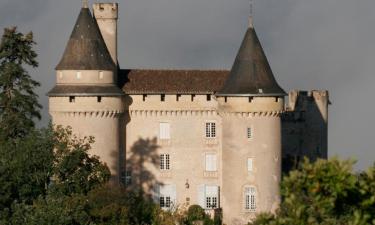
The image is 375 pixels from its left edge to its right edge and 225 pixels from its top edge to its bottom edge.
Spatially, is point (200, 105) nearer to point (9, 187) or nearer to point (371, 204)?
point (9, 187)

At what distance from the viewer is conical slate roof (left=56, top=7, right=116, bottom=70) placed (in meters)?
73.6

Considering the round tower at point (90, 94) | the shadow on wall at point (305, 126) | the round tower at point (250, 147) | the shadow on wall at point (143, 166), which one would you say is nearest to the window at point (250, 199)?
the round tower at point (250, 147)

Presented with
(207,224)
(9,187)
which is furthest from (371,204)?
(207,224)

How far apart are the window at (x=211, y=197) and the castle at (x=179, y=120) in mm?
49

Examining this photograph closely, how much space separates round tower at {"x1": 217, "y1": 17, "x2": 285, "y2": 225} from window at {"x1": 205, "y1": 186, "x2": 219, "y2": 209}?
4.93 feet

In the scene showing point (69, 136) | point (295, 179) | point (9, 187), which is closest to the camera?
point (295, 179)

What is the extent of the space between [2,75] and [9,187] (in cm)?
1022

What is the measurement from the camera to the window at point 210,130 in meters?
76.1

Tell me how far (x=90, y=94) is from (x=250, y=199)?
354 inches

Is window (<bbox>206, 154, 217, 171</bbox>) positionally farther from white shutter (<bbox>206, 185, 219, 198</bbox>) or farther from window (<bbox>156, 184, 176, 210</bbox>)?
window (<bbox>156, 184, 176, 210</bbox>)

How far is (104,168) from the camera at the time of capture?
226ft

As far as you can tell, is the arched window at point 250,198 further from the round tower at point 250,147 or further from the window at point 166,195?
the window at point 166,195

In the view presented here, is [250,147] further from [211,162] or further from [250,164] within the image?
[211,162]

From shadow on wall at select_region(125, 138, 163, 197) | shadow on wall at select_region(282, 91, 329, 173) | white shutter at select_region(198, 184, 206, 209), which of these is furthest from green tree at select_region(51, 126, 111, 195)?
shadow on wall at select_region(282, 91, 329, 173)
